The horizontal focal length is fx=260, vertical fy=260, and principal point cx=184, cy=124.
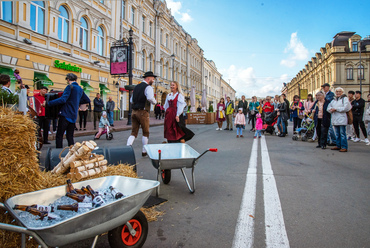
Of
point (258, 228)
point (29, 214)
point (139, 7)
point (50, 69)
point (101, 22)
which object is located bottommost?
point (258, 228)

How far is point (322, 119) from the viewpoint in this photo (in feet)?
27.5

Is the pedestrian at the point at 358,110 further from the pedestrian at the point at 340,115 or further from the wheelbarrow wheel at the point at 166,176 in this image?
the wheelbarrow wheel at the point at 166,176

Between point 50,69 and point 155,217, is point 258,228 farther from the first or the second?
point 50,69

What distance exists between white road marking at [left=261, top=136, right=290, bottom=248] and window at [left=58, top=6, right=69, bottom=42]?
1801cm

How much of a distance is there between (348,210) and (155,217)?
2.36 m

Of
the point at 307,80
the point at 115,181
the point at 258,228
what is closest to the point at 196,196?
the point at 258,228

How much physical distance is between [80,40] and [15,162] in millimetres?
20164

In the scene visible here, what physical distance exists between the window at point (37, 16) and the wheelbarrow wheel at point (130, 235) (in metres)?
17.0

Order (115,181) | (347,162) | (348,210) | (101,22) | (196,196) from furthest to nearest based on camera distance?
(101,22), (347,162), (196,196), (348,210), (115,181)

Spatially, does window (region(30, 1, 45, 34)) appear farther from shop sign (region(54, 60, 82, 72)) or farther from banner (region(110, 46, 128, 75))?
banner (region(110, 46, 128, 75))

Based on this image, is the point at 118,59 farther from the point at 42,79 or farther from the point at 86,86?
the point at 42,79

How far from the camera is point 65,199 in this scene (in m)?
2.27

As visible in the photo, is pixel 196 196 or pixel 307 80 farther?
pixel 307 80

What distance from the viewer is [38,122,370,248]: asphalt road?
2.49m
